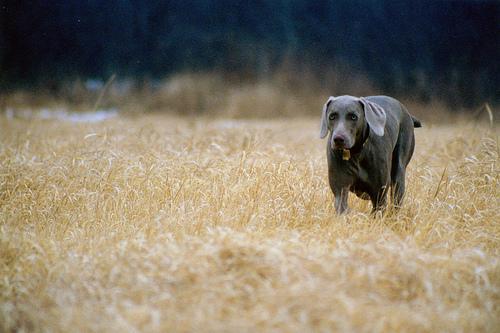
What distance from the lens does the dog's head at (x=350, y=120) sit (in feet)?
13.1

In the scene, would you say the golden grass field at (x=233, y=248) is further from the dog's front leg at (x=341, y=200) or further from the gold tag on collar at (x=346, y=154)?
the gold tag on collar at (x=346, y=154)

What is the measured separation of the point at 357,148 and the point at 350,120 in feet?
0.74

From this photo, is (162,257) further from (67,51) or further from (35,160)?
(67,51)

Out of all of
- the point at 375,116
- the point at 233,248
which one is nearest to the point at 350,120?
the point at 375,116

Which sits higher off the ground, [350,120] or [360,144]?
[350,120]

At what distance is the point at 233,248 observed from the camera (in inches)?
135

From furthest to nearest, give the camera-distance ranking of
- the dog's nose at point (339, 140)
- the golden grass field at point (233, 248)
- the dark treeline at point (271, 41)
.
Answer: the dark treeline at point (271, 41) → the dog's nose at point (339, 140) → the golden grass field at point (233, 248)

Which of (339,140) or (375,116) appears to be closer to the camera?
(339,140)

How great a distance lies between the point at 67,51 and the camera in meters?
11.2

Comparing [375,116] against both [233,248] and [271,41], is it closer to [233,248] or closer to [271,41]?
[233,248]

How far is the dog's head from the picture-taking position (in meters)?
4.01

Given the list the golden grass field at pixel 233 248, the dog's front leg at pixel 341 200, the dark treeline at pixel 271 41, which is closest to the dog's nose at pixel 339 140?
the dog's front leg at pixel 341 200

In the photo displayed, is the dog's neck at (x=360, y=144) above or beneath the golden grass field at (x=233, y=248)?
above

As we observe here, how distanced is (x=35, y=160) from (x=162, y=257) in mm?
3094
